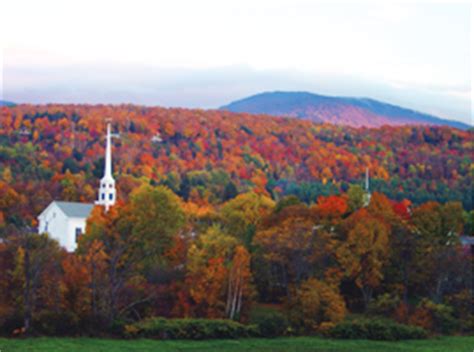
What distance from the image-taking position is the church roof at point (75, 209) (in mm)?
55281

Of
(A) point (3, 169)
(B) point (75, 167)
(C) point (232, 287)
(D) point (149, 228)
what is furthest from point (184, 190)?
(C) point (232, 287)

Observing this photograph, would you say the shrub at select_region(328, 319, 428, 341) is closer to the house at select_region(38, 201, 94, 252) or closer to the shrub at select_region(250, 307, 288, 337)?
the shrub at select_region(250, 307, 288, 337)

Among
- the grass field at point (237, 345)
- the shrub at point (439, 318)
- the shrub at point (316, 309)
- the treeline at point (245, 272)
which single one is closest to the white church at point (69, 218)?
the treeline at point (245, 272)

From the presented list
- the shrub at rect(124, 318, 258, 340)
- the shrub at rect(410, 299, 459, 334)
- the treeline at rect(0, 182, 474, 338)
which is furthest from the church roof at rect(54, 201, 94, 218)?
the shrub at rect(410, 299, 459, 334)

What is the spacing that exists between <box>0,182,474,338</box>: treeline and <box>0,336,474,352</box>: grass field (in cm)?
135

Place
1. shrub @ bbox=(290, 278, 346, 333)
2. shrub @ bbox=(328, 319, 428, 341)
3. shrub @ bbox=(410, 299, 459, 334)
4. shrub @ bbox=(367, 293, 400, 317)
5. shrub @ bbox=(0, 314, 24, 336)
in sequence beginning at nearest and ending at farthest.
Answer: shrub @ bbox=(0, 314, 24, 336), shrub @ bbox=(328, 319, 428, 341), shrub @ bbox=(290, 278, 346, 333), shrub @ bbox=(410, 299, 459, 334), shrub @ bbox=(367, 293, 400, 317)

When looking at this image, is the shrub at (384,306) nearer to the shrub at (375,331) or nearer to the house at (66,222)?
the shrub at (375,331)

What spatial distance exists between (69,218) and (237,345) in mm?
22440

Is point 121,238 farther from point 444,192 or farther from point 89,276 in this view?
point 444,192

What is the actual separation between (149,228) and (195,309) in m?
8.18

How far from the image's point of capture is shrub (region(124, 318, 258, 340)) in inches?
1463

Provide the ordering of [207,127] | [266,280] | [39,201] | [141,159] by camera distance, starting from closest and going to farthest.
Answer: [266,280], [39,201], [141,159], [207,127]

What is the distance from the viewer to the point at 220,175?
103125mm

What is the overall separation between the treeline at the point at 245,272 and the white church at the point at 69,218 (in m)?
4.17
